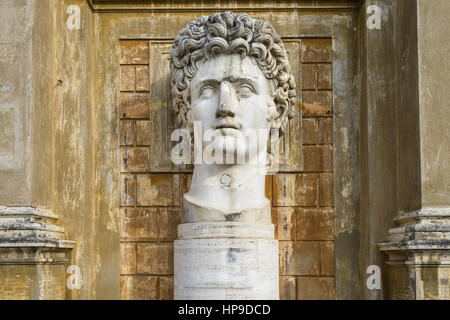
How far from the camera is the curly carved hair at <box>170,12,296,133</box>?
7336mm

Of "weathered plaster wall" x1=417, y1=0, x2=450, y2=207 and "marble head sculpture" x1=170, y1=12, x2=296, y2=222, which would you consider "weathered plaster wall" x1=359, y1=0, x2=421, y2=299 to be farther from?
"marble head sculpture" x1=170, y1=12, x2=296, y2=222

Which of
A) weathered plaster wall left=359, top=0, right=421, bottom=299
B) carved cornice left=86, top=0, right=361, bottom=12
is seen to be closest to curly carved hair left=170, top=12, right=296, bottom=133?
weathered plaster wall left=359, top=0, right=421, bottom=299

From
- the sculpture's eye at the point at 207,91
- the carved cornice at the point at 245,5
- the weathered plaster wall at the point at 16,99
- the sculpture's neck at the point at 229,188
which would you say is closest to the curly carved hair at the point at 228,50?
the sculpture's eye at the point at 207,91

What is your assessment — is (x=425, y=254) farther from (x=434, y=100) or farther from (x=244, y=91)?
(x=244, y=91)

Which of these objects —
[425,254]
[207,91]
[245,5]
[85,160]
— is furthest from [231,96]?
[425,254]

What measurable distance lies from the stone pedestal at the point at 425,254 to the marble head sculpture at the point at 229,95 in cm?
157

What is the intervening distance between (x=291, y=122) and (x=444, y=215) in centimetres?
243

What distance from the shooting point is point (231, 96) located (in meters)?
7.22

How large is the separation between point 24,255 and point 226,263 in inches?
83.2

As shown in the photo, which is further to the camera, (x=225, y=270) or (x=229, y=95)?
(x=229, y=95)

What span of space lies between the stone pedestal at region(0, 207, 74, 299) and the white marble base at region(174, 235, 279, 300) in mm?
1481

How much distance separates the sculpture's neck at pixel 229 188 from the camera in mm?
7207

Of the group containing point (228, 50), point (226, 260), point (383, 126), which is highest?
point (228, 50)

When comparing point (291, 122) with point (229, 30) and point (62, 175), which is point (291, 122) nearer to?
point (229, 30)
